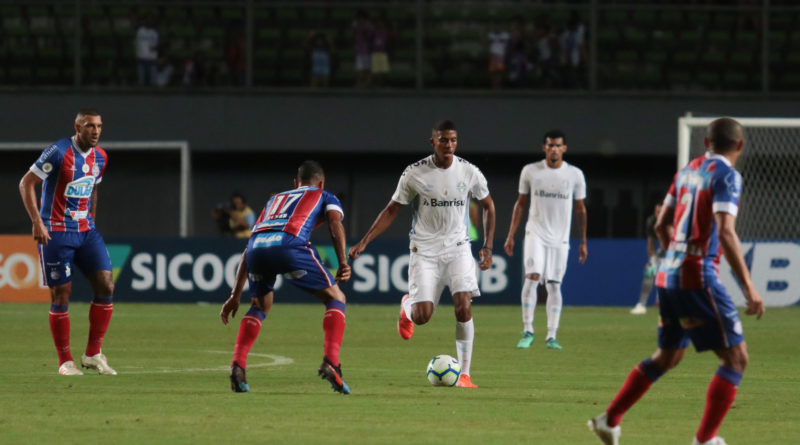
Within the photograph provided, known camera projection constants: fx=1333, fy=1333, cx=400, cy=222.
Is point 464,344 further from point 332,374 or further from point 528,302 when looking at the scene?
point 528,302

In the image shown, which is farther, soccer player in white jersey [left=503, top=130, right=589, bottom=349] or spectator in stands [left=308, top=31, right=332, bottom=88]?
spectator in stands [left=308, top=31, right=332, bottom=88]

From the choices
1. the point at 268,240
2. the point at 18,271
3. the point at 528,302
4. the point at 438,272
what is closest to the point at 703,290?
the point at 268,240

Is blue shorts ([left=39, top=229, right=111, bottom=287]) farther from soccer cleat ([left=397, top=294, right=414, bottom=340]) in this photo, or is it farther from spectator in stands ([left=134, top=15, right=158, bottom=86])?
spectator in stands ([left=134, top=15, right=158, bottom=86])

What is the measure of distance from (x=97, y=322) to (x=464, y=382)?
3.10 metres

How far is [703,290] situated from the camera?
6.89 metres

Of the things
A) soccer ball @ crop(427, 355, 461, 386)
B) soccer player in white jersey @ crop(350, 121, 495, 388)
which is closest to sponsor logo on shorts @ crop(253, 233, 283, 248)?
soccer player in white jersey @ crop(350, 121, 495, 388)

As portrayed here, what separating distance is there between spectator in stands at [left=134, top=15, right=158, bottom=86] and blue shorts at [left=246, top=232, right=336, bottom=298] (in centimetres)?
1794

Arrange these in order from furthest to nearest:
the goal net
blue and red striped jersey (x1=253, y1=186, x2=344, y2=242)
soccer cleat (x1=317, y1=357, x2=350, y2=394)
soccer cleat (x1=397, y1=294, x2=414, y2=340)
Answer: the goal net < soccer cleat (x1=397, y1=294, x2=414, y2=340) < blue and red striped jersey (x1=253, y1=186, x2=344, y2=242) < soccer cleat (x1=317, y1=357, x2=350, y2=394)

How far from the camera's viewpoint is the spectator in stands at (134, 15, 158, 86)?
1056 inches

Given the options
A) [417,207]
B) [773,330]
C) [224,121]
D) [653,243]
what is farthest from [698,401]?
[224,121]

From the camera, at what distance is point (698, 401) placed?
9.50 m

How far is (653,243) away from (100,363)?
11426 millimetres

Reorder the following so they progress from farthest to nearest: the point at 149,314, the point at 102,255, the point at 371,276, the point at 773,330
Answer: the point at 371,276
the point at 149,314
the point at 773,330
the point at 102,255

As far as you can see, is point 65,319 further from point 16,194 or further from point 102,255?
point 16,194
